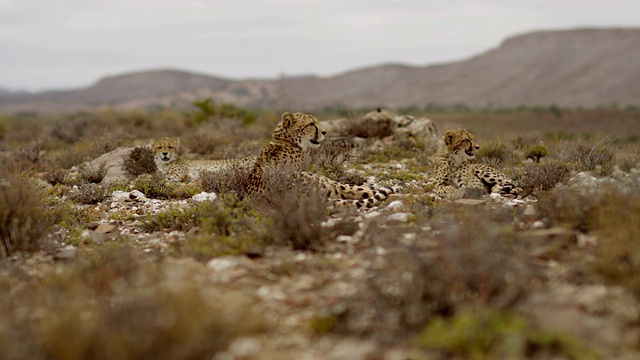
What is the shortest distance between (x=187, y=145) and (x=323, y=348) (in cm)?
1134

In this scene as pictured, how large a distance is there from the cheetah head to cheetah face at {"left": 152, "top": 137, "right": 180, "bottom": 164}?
11.1 feet

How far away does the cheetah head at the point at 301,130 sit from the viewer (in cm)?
711

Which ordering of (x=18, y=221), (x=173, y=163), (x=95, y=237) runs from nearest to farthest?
(x=18, y=221)
(x=95, y=237)
(x=173, y=163)

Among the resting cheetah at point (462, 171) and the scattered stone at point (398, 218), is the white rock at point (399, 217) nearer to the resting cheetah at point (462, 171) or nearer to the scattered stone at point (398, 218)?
the scattered stone at point (398, 218)

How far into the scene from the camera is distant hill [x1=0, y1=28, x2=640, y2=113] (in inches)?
3130

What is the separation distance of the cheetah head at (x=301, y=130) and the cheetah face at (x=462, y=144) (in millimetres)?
1679

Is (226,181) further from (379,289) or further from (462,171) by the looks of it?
(379,289)

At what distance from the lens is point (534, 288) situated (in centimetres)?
331

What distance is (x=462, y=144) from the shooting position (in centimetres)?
746

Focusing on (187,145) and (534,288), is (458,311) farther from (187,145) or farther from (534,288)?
(187,145)

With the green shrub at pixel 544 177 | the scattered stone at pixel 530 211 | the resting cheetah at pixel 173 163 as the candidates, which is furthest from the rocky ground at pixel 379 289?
the resting cheetah at pixel 173 163

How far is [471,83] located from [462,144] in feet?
299

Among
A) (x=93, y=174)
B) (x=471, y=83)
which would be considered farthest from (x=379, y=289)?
(x=471, y=83)

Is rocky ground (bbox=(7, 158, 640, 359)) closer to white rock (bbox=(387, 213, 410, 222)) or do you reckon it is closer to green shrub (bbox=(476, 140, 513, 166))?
white rock (bbox=(387, 213, 410, 222))
